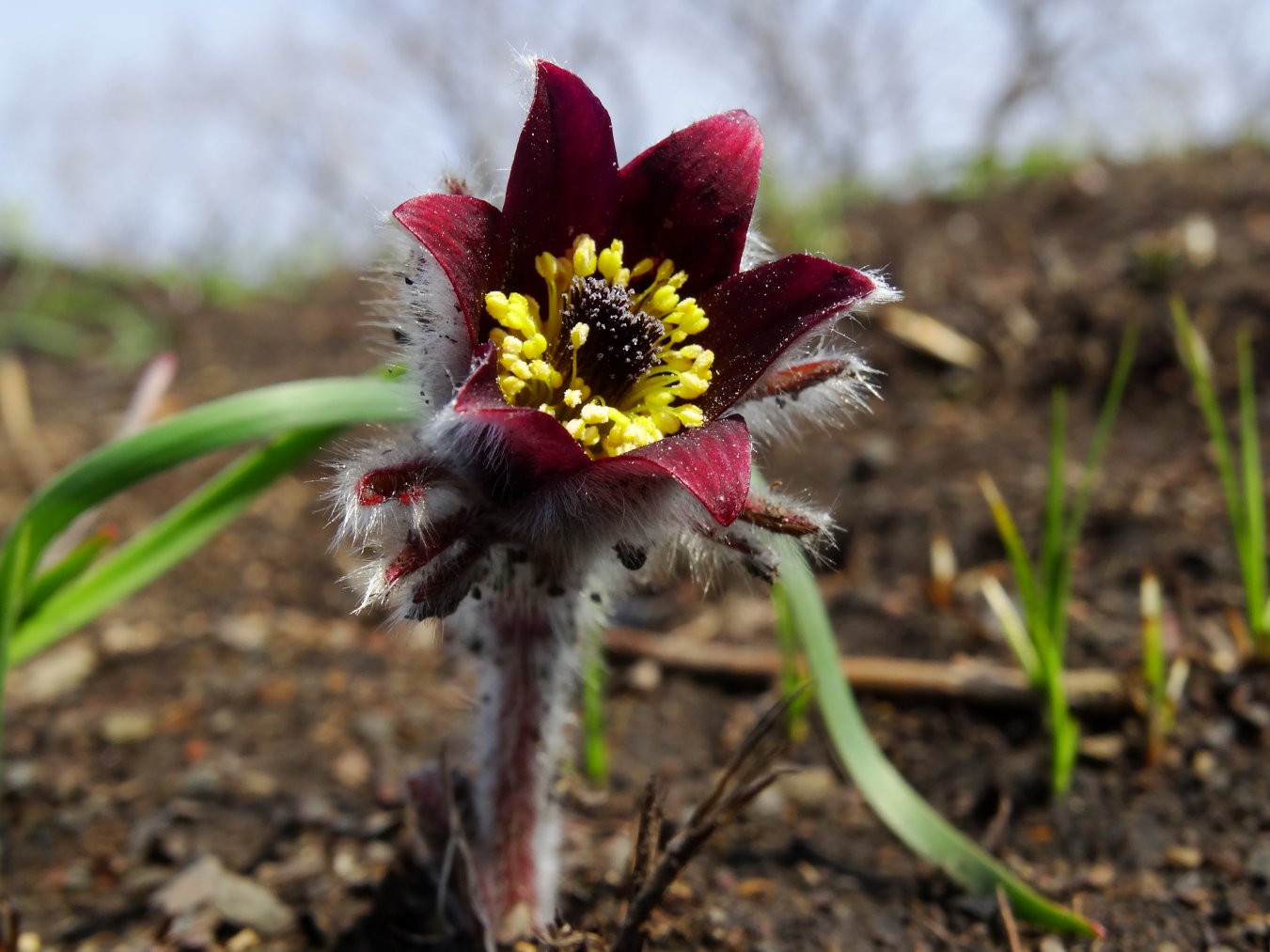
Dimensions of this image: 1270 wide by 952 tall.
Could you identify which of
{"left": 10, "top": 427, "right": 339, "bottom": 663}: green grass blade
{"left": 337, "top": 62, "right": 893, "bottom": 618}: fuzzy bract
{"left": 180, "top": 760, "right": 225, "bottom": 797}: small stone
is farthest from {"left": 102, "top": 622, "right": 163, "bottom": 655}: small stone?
{"left": 337, "top": 62, "right": 893, "bottom": 618}: fuzzy bract

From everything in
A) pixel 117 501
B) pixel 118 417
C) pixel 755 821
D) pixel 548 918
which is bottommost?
pixel 755 821

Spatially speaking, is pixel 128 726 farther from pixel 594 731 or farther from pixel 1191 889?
pixel 1191 889

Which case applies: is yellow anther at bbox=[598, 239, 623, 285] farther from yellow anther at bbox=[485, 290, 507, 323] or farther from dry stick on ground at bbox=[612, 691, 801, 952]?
dry stick on ground at bbox=[612, 691, 801, 952]

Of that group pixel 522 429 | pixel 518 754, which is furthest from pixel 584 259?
pixel 518 754

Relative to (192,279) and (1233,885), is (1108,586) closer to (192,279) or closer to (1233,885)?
(1233,885)

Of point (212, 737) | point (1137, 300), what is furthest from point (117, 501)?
A: point (1137, 300)

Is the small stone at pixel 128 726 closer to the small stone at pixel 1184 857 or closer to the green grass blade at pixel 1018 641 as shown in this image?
the green grass blade at pixel 1018 641

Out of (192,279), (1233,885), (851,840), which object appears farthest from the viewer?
(192,279)

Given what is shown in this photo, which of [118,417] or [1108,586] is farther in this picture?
[118,417]
